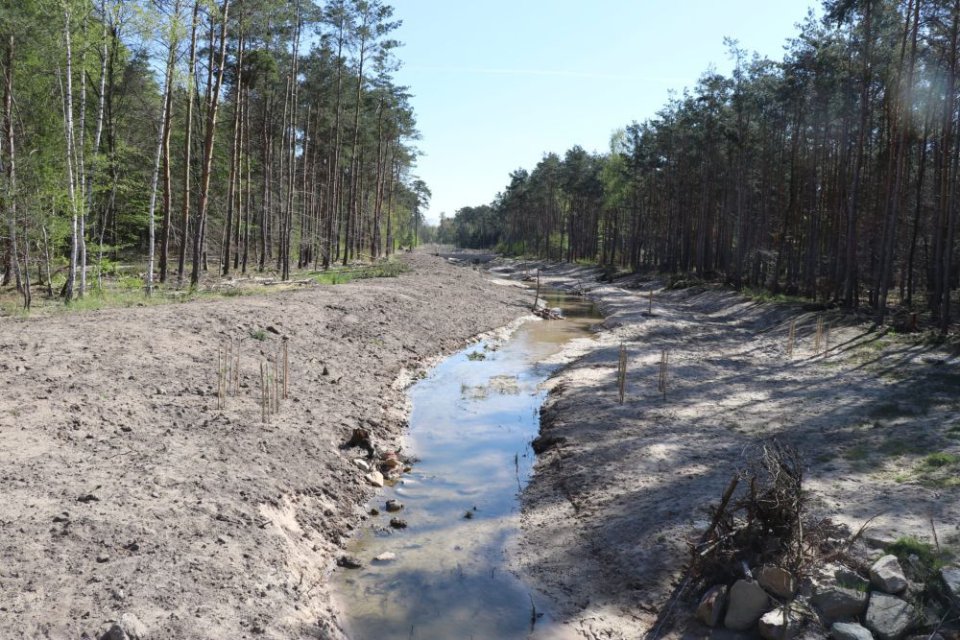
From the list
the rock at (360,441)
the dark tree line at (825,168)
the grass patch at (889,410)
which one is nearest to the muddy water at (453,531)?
the rock at (360,441)

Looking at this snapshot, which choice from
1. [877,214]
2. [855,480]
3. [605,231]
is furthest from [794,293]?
[605,231]

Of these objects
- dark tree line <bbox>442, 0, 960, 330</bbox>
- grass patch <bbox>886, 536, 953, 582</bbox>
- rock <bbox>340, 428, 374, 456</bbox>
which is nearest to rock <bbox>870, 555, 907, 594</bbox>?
grass patch <bbox>886, 536, 953, 582</bbox>

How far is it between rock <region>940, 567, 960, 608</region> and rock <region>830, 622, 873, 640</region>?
0.85m

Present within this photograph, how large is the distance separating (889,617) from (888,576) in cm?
44

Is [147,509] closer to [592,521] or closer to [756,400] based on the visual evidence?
[592,521]

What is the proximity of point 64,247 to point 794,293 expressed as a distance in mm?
38263

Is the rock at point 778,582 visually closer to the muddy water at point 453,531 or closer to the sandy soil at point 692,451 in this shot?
the sandy soil at point 692,451

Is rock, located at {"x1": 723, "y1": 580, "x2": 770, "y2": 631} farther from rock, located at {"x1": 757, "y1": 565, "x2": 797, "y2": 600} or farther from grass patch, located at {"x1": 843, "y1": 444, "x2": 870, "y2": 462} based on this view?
grass patch, located at {"x1": 843, "y1": 444, "x2": 870, "y2": 462}

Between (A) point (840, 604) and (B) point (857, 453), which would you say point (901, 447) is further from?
(A) point (840, 604)

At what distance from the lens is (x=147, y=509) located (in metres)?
6.89

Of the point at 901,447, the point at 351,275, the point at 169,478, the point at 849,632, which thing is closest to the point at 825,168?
the point at 351,275

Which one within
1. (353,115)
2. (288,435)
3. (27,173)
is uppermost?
(353,115)

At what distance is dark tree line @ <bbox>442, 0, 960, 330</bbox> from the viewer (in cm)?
2423

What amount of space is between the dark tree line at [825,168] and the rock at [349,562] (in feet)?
69.6
